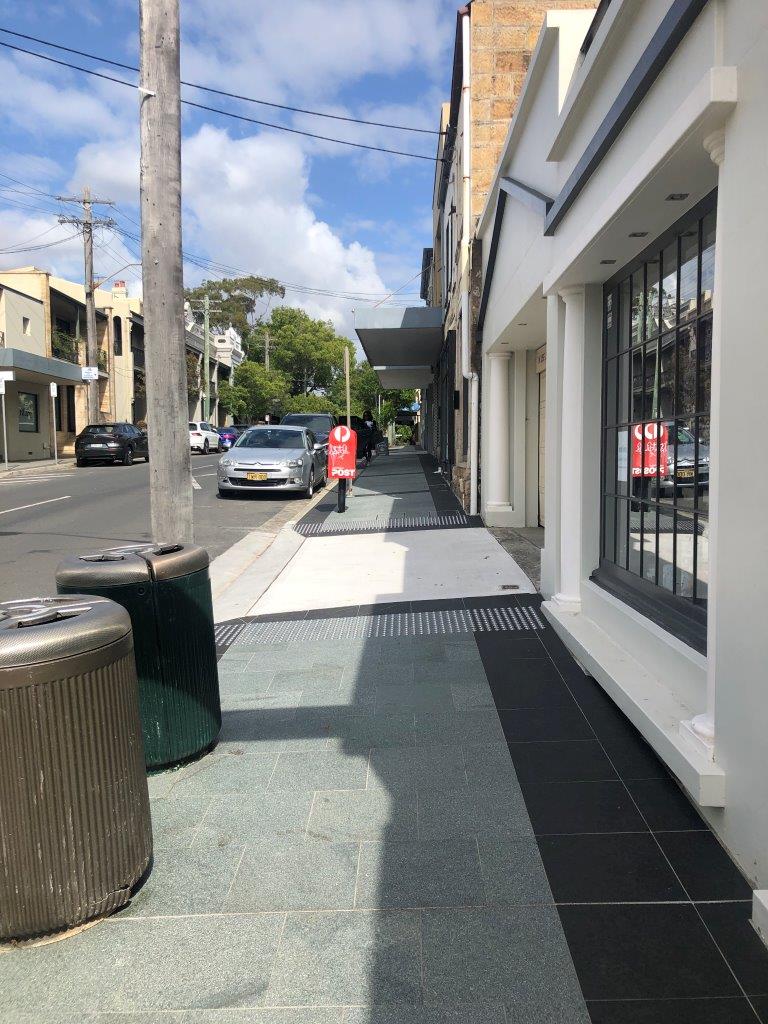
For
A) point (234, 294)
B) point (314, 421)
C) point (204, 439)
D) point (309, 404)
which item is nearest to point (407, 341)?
point (314, 421)

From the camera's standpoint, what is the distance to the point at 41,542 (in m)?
10.9

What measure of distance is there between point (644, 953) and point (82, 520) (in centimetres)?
1215

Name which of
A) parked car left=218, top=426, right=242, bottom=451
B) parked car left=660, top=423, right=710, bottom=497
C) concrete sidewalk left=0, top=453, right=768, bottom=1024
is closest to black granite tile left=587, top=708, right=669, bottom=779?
concrete sidewalk left=0, top=453, right=768, bottom=1024

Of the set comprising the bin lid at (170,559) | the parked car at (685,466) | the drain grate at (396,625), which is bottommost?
the drain grate at (396,625)

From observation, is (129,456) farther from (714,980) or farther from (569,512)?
(714,980)

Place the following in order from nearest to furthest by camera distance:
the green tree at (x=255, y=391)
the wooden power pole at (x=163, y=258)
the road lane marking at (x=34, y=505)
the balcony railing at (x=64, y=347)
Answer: the wooden power pole at (x=163, y=258) < the road lane marking at (x=34, y=505) < the balcony railing at (x=64, y=347) < the green tree at (x=255, y=391)

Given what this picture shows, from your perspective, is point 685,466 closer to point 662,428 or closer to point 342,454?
point 662,428

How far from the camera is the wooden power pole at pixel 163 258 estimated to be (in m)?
4.76

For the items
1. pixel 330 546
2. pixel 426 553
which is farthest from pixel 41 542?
pixel 426 553

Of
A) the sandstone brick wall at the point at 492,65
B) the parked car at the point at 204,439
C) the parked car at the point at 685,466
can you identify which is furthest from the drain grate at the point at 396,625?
the parked car at the point at 204,439

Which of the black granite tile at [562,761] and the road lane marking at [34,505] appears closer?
the black granite tile at [562,761]

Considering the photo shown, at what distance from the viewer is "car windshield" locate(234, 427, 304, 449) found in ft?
55.1

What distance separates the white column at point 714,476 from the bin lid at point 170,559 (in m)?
2.30

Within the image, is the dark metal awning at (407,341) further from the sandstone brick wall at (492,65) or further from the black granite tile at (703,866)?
the black granite tile at (703,866)
